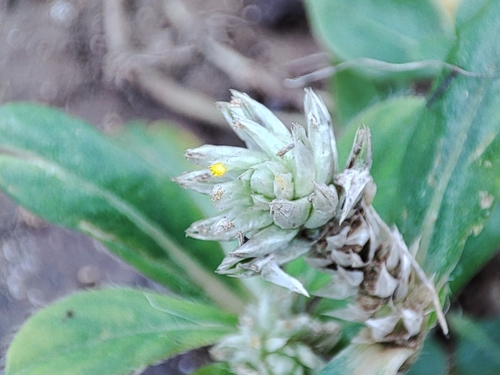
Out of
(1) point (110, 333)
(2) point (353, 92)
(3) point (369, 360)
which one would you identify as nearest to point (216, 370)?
(1) point (110, 333)

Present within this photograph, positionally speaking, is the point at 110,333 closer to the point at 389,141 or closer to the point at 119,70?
the point at 389,141

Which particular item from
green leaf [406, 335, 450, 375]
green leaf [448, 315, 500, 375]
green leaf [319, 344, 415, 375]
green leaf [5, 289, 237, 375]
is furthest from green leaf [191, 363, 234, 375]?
green leaf [448, 315, 500, 375]

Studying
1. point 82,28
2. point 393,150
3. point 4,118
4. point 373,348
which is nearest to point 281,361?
point 373,348

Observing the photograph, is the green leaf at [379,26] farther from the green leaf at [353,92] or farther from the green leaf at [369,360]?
the green leaf at [369,360]

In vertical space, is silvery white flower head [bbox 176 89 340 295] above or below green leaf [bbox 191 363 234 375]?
above

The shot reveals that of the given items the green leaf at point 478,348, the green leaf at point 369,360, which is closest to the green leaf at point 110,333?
the green leaf at point 369,360

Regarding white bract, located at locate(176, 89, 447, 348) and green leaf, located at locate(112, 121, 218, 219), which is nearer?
white bract, located at locate(176, 89, 447, 348)

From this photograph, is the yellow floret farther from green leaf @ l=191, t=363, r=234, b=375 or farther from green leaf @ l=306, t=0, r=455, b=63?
green leaf @ l=306, t=0, r=455, b=63
